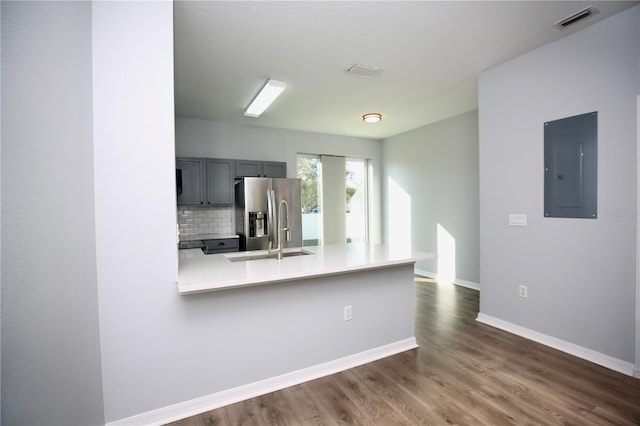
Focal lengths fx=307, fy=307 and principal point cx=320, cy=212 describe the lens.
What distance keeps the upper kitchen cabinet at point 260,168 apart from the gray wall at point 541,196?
10.5 ft

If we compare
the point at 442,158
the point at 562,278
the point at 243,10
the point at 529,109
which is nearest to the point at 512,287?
the point at 562,278

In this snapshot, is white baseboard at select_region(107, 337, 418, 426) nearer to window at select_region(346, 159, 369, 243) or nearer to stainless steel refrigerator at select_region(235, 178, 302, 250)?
stainless steel refrigerator at select_region(235, 178, 302, 250)

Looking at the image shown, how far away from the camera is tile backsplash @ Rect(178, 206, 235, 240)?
4938 mm

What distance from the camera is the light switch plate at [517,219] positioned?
9.97 feet

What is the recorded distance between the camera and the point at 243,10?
223 centimetres

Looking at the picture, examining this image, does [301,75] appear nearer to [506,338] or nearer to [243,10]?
[243,10]

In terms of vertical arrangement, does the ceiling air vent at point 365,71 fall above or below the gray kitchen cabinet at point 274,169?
above

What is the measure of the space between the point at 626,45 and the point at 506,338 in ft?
8.69

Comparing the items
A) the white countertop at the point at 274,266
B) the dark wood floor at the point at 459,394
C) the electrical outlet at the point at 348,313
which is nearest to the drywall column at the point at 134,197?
the white countertop at the point at 274,266

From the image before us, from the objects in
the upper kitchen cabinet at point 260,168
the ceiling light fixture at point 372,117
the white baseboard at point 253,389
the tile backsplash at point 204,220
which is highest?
the ceiling light fixture at point 372,117

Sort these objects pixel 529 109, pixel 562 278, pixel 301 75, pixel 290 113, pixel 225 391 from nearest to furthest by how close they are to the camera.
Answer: pixel 225 391
pixel 562 278
pixel 529 109
pixel 301 75
pixel 290 113

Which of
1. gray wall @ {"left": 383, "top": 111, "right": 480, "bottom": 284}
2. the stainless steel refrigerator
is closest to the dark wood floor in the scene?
gray wall @ {"left": 383, "top": 111, "right": 480, "bottom": 284}

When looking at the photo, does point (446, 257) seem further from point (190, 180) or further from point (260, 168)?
point (190, 180)

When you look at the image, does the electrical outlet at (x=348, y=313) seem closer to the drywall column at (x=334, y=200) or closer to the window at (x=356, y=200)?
the drywall column at (x=334, y=200)
